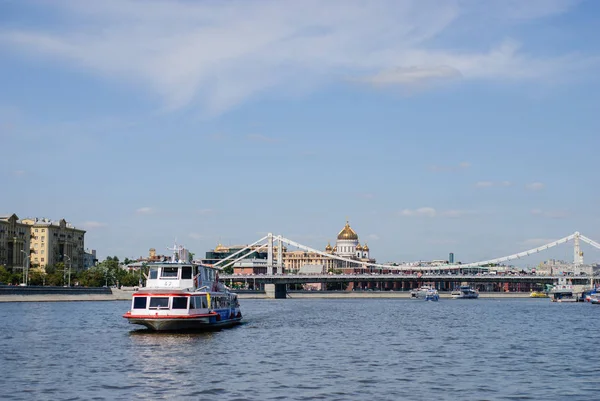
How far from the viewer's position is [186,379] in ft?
129

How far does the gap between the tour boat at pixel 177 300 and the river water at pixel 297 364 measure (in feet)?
4.32

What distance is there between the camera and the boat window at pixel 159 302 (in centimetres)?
A: 6322

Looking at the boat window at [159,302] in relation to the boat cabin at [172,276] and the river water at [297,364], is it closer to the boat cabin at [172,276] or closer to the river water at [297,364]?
the river water at [297,364]

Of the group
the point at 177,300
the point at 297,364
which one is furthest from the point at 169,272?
the point at 297,364

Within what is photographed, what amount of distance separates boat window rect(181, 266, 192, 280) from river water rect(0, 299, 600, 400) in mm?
4755

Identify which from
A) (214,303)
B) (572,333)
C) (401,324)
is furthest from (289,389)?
(401,324)

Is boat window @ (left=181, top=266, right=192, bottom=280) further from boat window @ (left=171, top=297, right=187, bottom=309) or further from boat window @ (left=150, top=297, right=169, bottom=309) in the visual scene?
boat window @ (left=150, top=297, right=169, bottom=309)

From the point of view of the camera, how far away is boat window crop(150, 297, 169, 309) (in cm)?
6322

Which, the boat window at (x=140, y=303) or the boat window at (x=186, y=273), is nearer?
the boat window at (x=140, y=303)

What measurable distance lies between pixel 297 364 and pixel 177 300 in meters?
20.2

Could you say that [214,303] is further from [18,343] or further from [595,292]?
[595,292]

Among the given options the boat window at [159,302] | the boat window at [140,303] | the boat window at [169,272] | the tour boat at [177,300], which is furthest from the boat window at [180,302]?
the boat window at [169,272]

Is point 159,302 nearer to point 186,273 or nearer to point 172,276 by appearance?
point 172,276

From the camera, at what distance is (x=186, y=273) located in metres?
66.9
